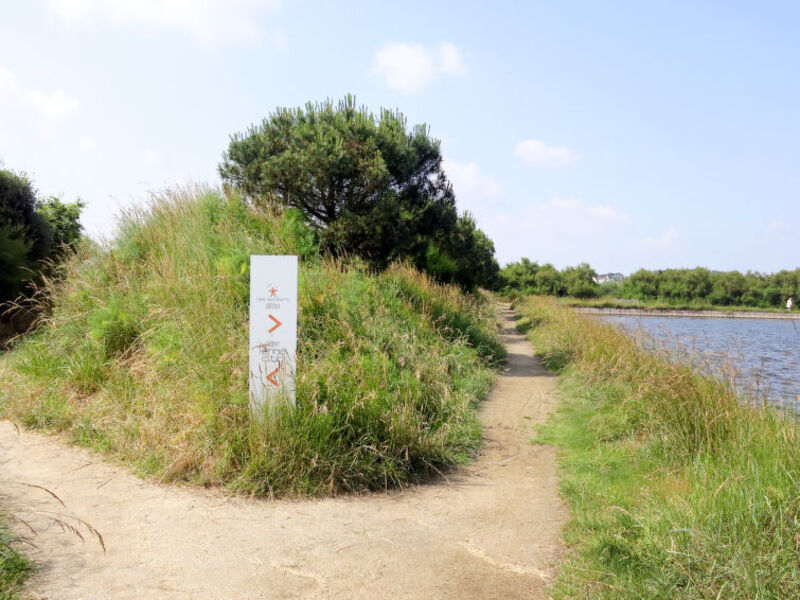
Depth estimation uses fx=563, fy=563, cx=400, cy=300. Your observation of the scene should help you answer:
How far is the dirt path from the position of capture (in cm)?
327

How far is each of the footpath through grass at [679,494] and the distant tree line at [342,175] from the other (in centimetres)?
689

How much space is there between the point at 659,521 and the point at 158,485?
399 centimetres

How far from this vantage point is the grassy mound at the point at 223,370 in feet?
16.3

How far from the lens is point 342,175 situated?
1259 cm

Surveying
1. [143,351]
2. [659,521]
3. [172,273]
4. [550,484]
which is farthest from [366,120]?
[659,521]

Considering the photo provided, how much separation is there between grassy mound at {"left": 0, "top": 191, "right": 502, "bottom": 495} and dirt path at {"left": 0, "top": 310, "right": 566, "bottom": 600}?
0.32 meters

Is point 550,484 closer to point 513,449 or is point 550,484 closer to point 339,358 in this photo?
point 513,449

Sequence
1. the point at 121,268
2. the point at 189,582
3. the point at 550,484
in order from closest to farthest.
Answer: the point at 189,582 < the point at 550,484 < the point at 121,268

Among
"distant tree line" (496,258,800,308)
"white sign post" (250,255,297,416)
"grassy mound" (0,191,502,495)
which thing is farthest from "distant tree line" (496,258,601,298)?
"white sign post" (250,255,297,416)

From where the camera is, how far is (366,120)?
1336cm

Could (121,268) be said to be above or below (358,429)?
above

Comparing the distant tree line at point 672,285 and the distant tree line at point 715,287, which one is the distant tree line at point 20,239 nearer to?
the distant tree line at point 672,285

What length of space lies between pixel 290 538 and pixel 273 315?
2.01 m

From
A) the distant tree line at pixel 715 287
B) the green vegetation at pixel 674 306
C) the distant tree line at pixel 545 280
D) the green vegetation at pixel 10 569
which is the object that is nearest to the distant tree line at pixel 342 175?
the green vegetation at pixel 10 569
